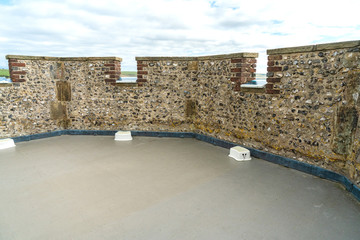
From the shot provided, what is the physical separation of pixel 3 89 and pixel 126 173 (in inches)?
174

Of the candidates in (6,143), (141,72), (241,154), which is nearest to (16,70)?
(6,143)

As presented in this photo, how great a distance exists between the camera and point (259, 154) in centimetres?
514

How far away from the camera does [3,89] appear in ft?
19.7

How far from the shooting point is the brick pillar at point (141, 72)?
256 inches

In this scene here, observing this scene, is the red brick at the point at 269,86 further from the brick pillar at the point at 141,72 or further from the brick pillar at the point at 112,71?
the brick pillar at the point at 112,71

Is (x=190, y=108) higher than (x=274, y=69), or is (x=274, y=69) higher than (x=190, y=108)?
(x=274, y=69)

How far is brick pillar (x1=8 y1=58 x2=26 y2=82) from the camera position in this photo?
604 centimetres

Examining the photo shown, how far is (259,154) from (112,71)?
4.61 meters

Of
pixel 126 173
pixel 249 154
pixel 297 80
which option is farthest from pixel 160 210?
pixel 297 80

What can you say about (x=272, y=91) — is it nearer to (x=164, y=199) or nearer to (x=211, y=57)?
(x=211, y=57)

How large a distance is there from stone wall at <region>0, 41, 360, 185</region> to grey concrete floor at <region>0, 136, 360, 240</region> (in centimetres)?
75

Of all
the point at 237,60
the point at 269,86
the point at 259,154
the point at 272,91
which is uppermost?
the point at 237,60

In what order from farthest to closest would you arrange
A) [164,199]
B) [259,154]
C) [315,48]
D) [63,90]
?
[63,90] → [259,154] → [315,48] → [164,199]

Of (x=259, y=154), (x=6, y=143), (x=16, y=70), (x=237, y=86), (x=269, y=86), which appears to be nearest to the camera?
(x=269, y=86)
